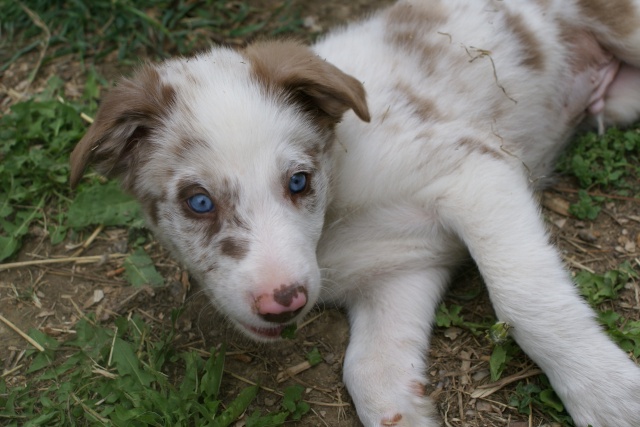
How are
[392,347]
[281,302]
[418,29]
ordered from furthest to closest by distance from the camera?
[418,29], [392,347], [281,302]

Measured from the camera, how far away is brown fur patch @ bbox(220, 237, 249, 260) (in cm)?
338

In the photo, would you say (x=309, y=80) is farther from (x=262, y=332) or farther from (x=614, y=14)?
(x=614, y=14)

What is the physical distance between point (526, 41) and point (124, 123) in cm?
256

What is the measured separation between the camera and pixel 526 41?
4.79 m

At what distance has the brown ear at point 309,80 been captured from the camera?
3.65 metres

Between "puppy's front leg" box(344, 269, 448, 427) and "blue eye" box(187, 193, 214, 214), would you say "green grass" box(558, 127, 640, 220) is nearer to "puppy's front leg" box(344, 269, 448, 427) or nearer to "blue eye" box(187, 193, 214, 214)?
"puppy's front leg" box(344, 269, 448, 427)

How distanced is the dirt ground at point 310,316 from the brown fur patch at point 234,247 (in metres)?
A: 0.92

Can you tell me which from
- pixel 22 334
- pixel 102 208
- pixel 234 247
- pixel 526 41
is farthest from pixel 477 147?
pixel 22 334

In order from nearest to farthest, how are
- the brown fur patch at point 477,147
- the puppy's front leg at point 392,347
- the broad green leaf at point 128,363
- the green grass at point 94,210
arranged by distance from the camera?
the puppy's front leg at point 392,347 → the green grass at point 94,210 → the broad green leaf at point 128,363 → the brown fur patch at point 477,147

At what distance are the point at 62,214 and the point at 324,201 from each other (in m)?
2.14

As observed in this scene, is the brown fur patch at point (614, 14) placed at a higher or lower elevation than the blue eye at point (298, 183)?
higher

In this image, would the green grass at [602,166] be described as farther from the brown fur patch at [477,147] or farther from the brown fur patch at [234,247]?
the brown fur patch at [234,247]

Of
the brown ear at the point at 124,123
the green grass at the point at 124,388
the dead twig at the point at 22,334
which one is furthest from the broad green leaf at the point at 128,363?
the brown ear at the point at 124,123

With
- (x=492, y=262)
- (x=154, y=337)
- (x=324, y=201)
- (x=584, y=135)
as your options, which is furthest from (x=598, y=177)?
(x=154, y=337)
